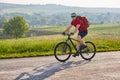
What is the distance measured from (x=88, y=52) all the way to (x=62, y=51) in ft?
4.26

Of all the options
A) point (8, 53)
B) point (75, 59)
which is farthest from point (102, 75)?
point (8, 53)

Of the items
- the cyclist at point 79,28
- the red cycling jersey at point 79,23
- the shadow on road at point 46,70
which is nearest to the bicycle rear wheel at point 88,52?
the cyclist at point 79,28

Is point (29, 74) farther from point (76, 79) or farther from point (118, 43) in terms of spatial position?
point (118, 43)

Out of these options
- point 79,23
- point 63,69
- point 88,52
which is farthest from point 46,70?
point 88,52

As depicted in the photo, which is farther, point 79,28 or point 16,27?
point 16,27

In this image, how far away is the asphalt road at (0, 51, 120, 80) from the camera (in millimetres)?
9180

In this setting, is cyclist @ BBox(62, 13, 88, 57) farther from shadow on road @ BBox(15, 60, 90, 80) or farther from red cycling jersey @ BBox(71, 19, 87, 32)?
shadow on road @ BBox(15, 60, 90, 80)

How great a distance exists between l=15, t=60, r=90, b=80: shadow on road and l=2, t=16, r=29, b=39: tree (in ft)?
280

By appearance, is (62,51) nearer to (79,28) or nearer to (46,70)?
(79,28)

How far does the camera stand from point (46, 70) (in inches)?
412

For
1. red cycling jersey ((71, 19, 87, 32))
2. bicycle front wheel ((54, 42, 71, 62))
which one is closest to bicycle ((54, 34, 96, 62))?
bicycle front wheel ((54, 42, 71, 62))

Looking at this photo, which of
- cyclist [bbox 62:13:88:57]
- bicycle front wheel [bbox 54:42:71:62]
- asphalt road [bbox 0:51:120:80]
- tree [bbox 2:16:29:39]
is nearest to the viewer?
asphalt road [bbox 0:51:120:80]

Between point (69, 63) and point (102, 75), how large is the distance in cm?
284

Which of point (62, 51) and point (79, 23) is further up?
point (79, 23)
